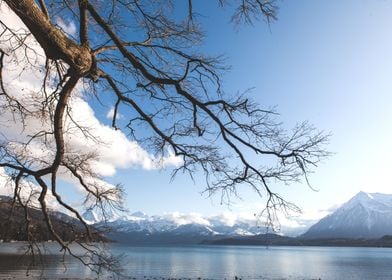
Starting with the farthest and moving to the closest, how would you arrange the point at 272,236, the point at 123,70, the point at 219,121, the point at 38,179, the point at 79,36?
the point at 272,236
the point at 123,70
the point at 38,179
the point at 219,121
the point at 79,36

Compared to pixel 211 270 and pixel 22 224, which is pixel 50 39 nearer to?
pixel 22 224

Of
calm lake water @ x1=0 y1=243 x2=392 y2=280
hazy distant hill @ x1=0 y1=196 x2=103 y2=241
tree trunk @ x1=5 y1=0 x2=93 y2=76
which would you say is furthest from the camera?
calm lake water @ x1=0 y1=243 x2=392 y2=280

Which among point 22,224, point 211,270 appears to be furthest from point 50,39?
point 211,270

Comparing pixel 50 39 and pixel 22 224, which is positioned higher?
pixel 50 39

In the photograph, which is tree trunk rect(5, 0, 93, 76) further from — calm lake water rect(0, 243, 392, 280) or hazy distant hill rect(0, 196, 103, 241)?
calm lake water rect(0, 243, 392, 280)

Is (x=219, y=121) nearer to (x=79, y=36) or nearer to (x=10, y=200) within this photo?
(x=79, y=36)

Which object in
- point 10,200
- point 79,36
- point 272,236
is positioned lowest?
point 272,236

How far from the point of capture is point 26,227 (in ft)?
20.7

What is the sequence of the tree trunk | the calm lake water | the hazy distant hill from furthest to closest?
the calm lake water → the hazy distant hill → the tree trunk

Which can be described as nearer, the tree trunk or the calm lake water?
the tree trunk

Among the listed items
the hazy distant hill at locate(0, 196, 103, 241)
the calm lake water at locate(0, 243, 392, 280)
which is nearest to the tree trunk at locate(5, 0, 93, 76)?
the hazy distant hill at locate(0, 196, 103, 241)

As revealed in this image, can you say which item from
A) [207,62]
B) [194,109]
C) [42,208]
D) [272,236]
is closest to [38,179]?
[42,208]

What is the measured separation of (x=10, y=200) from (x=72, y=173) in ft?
3.57

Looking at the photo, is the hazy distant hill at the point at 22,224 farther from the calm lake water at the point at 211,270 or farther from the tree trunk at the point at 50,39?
the calm lake water at the point at 211,270
